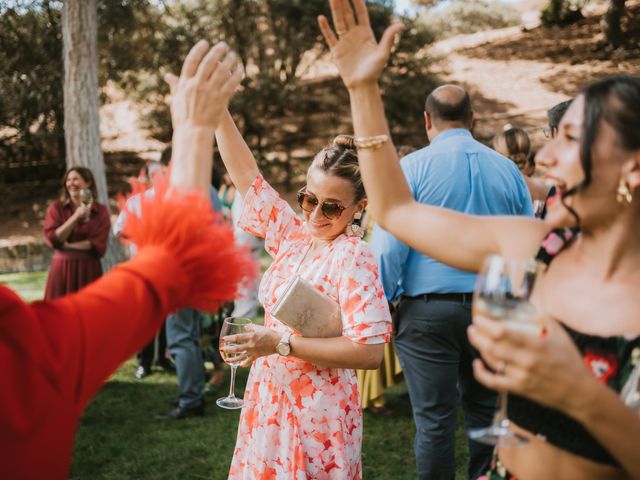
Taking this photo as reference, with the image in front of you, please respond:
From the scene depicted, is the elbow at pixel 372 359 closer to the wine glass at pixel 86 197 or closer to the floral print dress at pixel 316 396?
the floral print dress at pixel 316 396

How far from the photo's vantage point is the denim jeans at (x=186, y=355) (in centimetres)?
541

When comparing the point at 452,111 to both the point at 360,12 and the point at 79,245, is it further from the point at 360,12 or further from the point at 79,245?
the point at 79,245

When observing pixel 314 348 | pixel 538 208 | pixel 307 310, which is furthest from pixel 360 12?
pixel 538 208

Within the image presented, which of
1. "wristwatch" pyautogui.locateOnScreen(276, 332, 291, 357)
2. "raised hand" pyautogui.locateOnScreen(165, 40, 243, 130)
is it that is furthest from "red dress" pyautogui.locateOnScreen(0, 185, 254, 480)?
"wristwatch" pyautogui.locateOnScreen(276, 332, 291, 357)

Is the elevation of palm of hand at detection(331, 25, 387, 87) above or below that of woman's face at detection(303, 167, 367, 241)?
above

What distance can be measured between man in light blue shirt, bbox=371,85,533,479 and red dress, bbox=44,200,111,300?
367 cm

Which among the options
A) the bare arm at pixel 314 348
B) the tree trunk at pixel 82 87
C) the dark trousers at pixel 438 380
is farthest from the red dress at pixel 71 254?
the bare arm at pixel 314 348

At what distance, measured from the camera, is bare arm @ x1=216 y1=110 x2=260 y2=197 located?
8.86 feet

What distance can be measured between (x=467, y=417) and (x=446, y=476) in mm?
426

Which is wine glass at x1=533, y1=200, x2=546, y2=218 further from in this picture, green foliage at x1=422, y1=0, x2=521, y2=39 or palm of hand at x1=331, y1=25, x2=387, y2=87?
green foliage at x1=422, y1=0, x2=521, y2=39

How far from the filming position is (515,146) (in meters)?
5.11

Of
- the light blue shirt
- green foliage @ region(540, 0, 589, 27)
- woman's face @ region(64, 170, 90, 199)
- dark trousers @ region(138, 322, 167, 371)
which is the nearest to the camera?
the light blue shirt

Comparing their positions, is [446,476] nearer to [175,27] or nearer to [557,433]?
[557,433]

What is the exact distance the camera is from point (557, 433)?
1478 mm
